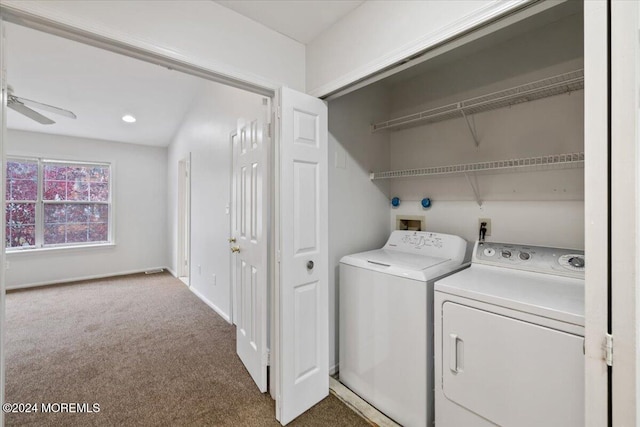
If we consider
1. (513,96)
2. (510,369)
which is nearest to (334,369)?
(510,369)

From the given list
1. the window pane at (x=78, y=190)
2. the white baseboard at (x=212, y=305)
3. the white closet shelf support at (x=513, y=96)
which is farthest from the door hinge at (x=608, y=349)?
the window pane at (x=78, y=190)

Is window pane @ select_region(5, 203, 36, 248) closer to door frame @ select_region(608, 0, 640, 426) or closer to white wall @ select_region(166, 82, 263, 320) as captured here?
white wall @ select_region(166, 82, 263, 320)

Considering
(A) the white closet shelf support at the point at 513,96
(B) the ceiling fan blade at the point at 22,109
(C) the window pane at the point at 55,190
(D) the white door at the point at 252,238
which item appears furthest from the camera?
(C) the window pane at the point at 55,190

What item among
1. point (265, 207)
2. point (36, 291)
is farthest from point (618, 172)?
point (36, 291)

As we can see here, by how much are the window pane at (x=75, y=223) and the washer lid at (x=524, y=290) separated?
19.0 feet

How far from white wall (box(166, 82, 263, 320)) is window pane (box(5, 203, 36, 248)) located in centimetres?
246

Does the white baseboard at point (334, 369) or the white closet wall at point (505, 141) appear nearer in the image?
the white closet wall at point (505, 141)

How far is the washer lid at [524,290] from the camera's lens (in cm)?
111

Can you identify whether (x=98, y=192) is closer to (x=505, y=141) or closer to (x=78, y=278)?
(x=78, y=278)

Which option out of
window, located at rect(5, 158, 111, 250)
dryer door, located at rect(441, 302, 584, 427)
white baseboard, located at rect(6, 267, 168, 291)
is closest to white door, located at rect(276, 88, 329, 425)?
dryer door, located at rect(441, 302, 584, 427)

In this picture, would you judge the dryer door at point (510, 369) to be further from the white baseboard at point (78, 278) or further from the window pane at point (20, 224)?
the window pane at point (20, 224)

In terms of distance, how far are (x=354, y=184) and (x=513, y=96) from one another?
44.8 inches

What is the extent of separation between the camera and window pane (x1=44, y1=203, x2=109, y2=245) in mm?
4621

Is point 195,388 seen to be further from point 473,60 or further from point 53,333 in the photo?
point 473,60
